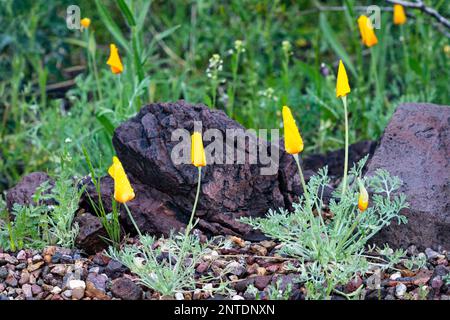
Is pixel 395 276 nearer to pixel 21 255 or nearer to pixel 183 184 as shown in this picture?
Result: pixel 183 184

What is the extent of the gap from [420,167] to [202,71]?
2746 millimetres

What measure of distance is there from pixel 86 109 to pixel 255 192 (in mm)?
1636

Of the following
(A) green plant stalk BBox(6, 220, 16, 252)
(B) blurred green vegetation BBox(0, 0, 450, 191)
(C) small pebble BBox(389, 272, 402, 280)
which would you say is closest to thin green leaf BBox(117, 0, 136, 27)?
(B) blurred green vegetation BBox(0, 0, 450, 191)

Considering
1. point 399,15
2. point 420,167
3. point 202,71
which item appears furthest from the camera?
point 202,71

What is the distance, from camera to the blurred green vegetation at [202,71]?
5027 mm

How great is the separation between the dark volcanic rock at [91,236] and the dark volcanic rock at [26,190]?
0.41 meters

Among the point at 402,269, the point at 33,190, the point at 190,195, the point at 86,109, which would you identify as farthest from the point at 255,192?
the point at 86,109

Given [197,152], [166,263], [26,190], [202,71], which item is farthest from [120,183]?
[202,71]

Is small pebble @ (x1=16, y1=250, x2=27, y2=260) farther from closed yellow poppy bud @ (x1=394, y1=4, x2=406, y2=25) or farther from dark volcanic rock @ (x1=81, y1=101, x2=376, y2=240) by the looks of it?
closed yellow poppy bud @ (x1=394, y1=4, x2=406, y2=25)

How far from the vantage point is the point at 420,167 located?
3861 mm

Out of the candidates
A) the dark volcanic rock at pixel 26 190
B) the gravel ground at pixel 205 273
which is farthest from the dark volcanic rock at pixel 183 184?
the dark volcanic rock at pixel 26 190

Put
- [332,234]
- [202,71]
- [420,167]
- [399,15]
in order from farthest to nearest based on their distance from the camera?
[202,71]
[399,15]
[420,167]
[332,234]

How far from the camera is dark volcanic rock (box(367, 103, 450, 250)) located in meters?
3.65
